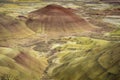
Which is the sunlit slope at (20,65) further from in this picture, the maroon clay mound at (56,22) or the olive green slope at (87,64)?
the maroon clay mound at (56,22)

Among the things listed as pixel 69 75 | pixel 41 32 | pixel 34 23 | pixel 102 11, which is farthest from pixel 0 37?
pixel 102 11

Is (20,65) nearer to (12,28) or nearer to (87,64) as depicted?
(87,64)

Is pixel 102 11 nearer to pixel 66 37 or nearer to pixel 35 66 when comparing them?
pixel 66 37

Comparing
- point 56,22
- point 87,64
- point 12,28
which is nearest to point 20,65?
point 87,64

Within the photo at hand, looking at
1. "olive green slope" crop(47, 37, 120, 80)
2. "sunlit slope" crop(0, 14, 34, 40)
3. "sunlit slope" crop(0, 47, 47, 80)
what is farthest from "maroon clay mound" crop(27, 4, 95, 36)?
"sunlit slope" crop(0, 47, 47, 80)

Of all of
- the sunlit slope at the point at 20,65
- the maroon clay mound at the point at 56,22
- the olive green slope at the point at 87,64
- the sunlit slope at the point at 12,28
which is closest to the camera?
the sunlit slope at the point at 20,65

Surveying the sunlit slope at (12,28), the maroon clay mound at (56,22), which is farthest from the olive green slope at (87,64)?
the maroon clay mound at (56,22)
